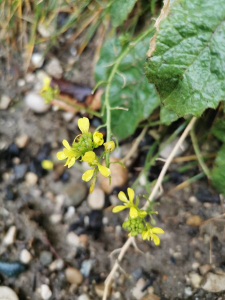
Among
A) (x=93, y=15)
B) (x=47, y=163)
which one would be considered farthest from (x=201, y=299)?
(x=93, y=15)

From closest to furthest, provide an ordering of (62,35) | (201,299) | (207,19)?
1. (207,19)
2. (201,299)
3. (62,35)

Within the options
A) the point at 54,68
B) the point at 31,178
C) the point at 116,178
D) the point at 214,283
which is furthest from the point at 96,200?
the point at 54,68

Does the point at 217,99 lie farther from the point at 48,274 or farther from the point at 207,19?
the point at 48,274

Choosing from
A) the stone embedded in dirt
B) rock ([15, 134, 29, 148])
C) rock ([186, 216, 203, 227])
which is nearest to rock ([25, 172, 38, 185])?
rock ([15, 134, 29, 148])

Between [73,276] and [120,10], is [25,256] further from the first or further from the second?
[120,10]

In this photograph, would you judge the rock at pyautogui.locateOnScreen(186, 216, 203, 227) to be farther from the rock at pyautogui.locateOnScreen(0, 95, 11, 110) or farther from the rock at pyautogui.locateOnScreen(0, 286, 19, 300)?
the rock at pyautogui.locateOnScreen(0, 95, 11, 110)

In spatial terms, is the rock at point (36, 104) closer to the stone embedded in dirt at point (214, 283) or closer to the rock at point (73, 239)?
the rock at point (73, 239)
